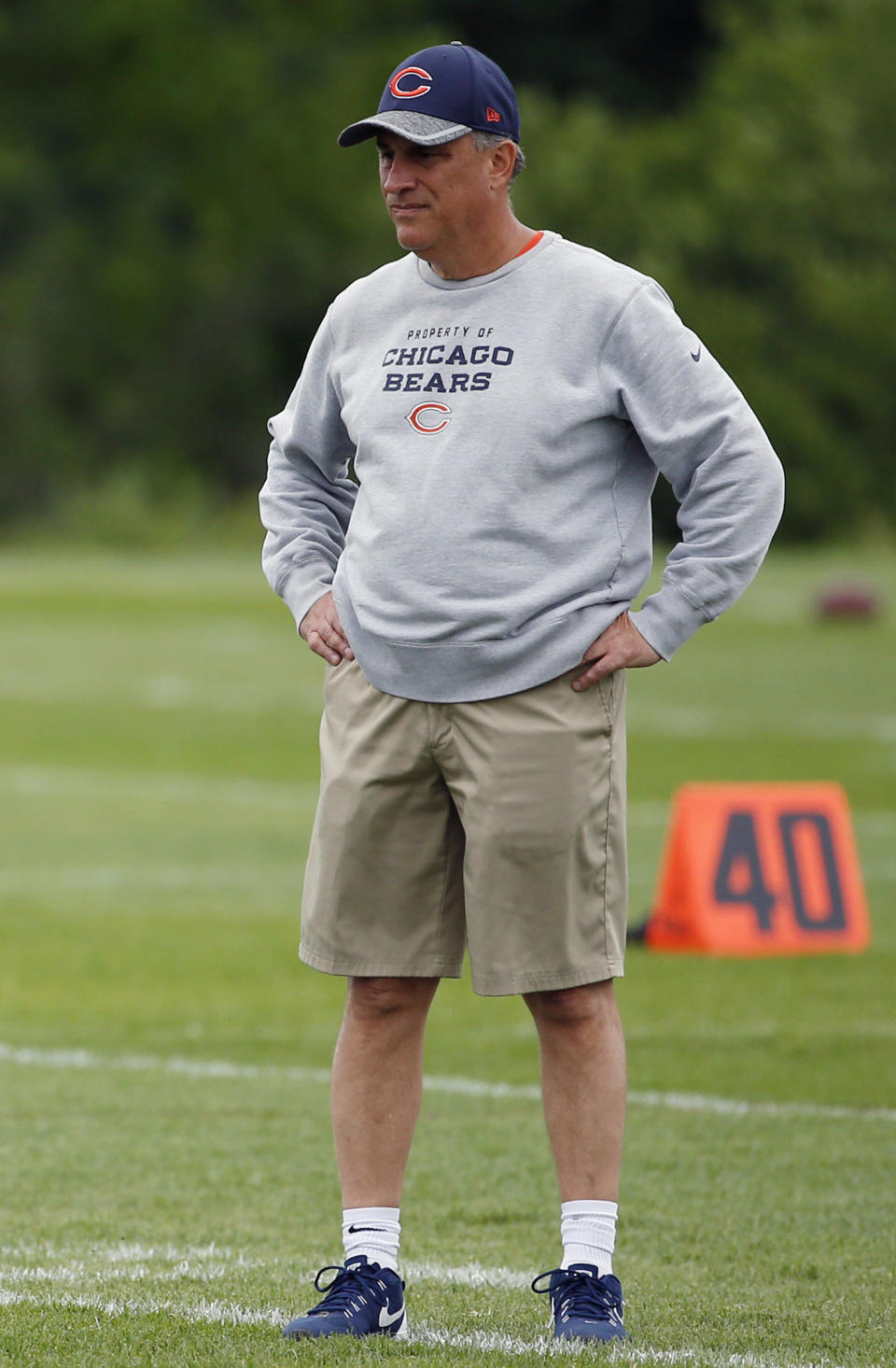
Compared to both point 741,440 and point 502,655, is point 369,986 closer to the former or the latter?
point 502,655

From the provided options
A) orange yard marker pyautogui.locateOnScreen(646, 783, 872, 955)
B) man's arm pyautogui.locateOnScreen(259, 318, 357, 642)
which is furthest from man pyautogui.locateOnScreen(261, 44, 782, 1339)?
orange yard marker pyautogui.locateOnScreen(646, 783, 872, 955)

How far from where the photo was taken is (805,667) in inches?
955

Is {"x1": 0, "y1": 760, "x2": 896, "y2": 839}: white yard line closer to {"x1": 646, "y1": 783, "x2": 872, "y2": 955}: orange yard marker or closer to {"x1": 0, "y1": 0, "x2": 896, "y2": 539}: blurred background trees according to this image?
{"x1": 646, "y1": 783, "x2": 872, "y2": 955}: orange yard marker

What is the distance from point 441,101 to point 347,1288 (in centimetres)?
194

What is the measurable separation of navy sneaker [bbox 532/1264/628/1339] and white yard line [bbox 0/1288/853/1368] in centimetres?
4

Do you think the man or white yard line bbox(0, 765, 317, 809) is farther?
white yard line bbox(0, 765, 317, 809)

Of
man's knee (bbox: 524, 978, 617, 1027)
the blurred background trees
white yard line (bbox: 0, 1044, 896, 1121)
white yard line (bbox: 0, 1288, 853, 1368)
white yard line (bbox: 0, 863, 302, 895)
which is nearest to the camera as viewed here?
white yard line (bbox: 0, 1288, 853, 1368)

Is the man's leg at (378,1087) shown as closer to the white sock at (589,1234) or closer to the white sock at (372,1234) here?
the white sock at (372,1234)

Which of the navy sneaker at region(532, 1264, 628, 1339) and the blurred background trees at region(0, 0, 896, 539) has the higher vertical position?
the blurred background trees at region(0, 0, 896, 539)

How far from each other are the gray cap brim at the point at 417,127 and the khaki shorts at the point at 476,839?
88cm

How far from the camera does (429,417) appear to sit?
387 centimetres

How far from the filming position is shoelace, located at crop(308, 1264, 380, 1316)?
3844mm

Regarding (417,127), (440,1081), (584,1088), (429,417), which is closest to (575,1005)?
(584,1088)

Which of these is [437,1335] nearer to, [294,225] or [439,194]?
[439,194]
